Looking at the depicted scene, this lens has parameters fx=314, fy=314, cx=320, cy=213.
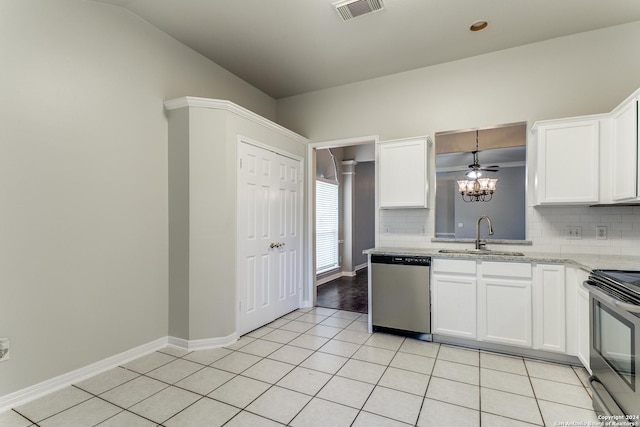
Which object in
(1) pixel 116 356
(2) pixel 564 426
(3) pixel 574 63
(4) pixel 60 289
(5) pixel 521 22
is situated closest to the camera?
(2) pixel 564 426

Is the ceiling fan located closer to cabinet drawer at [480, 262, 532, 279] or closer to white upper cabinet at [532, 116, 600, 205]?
white upper cabinet at [532, 116, 600, 205]

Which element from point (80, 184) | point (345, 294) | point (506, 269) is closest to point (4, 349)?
point (80, 184)

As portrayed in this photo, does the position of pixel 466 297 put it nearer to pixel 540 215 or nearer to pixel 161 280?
pixel 540 215

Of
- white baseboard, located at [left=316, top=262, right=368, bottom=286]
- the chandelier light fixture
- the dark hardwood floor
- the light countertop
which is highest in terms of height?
the chandelier light fixture

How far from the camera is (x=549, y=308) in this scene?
2705 millimetres

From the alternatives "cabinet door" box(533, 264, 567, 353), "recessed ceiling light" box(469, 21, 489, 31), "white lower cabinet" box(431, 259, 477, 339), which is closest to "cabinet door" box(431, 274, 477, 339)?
"white lower cabinet" box(431, 259, 477, 339)

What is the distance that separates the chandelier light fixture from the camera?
12.3 feet

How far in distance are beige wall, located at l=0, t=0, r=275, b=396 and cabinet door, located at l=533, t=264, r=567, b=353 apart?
11.2ft

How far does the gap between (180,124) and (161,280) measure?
4.98 feet

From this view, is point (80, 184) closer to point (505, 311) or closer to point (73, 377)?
point (73, 377)

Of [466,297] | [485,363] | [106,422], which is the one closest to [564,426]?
[485,363]

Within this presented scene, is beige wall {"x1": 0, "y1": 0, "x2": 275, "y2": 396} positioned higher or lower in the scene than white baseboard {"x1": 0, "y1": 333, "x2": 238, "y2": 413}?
higher

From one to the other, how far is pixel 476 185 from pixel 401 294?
171 centimetres

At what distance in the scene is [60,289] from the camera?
7.59ft
